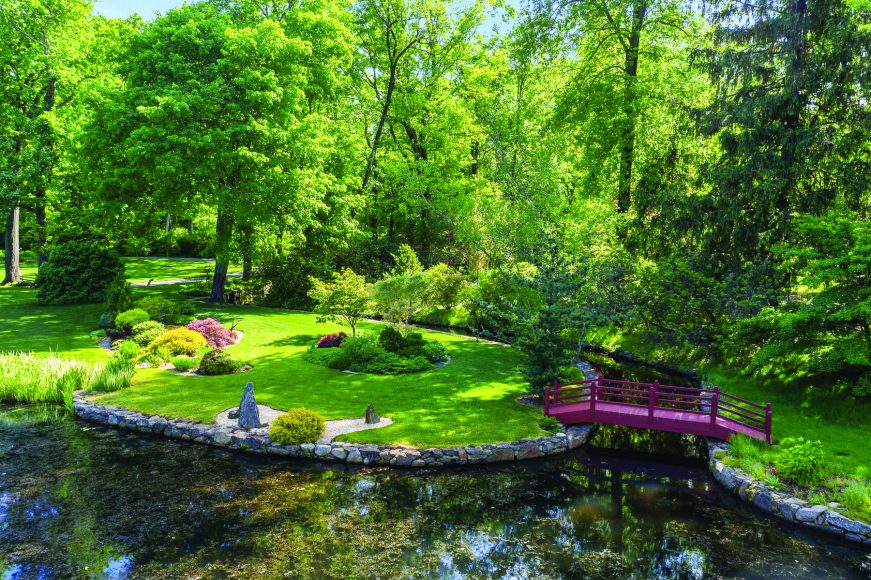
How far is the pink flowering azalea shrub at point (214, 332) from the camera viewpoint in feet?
A: 81.4

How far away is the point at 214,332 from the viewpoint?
83.3 feet

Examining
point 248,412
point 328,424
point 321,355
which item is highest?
point 321,355

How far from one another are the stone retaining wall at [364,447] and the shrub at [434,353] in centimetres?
821

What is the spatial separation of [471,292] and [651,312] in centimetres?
963

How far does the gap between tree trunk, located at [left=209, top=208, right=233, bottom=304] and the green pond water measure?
642 inches

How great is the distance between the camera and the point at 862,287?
15.4m

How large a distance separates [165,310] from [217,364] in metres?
7.76

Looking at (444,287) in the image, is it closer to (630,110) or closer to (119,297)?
(630,110)

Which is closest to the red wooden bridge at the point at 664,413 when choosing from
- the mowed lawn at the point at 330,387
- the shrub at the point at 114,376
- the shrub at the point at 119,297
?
the mowed lawn at the point at 330,387

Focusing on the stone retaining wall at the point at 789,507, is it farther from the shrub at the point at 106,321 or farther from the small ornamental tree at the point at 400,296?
the shrub at the point at 106,321

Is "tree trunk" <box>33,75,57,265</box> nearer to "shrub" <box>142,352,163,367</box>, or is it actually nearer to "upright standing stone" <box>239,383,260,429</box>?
"shrub" <box>142,352,163,367</box>

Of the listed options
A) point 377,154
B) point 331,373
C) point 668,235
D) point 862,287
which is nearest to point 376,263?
point 377,154

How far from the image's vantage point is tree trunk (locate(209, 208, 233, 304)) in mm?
30644

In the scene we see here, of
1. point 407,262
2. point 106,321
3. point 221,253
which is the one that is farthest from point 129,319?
point 407,262
